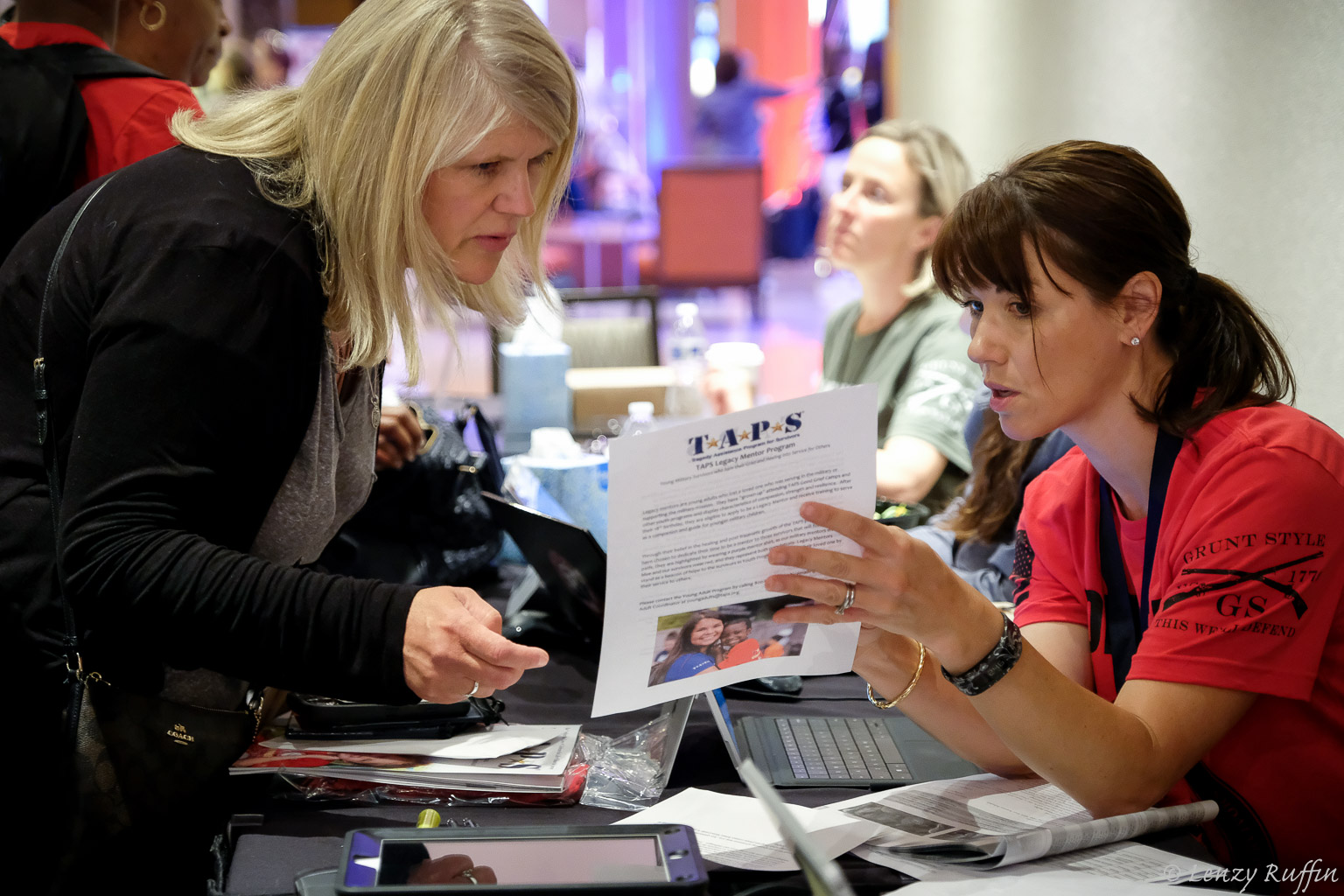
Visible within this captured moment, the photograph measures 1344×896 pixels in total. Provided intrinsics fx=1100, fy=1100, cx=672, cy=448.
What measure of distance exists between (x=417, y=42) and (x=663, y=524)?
0.61 metres

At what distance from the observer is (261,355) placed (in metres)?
1.13

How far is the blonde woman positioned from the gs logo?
71 cm

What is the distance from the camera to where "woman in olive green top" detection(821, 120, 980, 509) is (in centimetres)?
276

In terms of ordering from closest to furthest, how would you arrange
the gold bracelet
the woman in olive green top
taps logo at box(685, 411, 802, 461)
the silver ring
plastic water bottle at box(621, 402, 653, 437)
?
1. taps logo at box(685, 411, 802, 461)
2. the silver ring
3. the gold bracelet
4. plastic water bottle at box(621, 402, 653, 437)
5. the woman in olive green top

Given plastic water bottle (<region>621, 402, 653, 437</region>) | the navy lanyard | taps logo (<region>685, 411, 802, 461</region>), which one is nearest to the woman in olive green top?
plastic water bottle (<region>621, 402, 653, 437</region>)

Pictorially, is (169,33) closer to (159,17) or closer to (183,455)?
(159,17)

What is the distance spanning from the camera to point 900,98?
5520mm

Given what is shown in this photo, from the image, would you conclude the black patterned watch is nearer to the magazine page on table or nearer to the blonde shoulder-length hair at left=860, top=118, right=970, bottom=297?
the magazine page on table

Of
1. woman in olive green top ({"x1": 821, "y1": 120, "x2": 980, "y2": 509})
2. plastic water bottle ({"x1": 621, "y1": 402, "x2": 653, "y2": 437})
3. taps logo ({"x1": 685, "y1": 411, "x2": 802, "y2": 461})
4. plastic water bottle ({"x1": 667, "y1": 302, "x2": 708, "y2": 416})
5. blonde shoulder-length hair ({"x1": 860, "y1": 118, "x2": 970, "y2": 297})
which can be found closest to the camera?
taps logo ({"x1": 685, "y1": 411, "x2": 802, "y2": 461})

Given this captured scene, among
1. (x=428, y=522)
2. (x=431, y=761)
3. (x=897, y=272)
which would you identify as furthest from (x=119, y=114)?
(x=897, y=272)

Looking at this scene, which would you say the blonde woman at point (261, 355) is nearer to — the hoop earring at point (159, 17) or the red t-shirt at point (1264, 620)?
the red t-shirt at point (1264, 620)

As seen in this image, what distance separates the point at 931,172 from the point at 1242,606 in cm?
212

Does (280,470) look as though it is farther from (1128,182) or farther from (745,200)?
(745,200)

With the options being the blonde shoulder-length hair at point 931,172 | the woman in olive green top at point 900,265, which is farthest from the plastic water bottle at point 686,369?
the blonde shoulder-length hair at point 931,172
